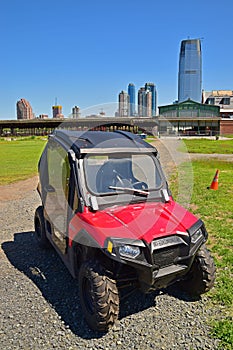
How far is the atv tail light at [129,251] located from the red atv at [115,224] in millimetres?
11

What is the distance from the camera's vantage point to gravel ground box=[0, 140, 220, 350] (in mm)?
3256

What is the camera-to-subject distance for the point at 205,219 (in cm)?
741

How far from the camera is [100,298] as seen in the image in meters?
3.26

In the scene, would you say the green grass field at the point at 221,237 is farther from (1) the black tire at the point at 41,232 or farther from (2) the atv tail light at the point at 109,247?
(1) the black tire at the point at 41,232

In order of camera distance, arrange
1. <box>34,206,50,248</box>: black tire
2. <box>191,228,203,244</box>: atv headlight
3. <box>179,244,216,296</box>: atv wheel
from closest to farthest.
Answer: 1. <box>191,228,203,244</box>: atv headlight
2. <box>179,244,216,296</box>: atv wheel
3. <box>34,206,50,248</box>: black tire

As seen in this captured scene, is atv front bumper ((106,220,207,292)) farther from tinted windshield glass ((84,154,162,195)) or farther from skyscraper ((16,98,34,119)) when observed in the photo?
skyscraper ((16,98,34,119))

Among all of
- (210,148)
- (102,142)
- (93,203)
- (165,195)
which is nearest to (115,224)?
(93,203)

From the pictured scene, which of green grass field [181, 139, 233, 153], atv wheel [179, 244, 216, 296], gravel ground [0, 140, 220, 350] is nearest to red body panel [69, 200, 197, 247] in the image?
atv wheel [179, 244, 216, 296]

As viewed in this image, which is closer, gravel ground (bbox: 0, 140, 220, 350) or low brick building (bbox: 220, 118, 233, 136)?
gravel ground (bbox: 0, 140, 220, 350)

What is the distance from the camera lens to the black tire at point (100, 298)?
3264mm

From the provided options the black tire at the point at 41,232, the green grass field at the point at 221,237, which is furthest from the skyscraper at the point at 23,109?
the black tire at the point at 41,232

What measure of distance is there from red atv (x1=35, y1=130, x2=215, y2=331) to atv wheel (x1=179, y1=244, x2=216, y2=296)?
0.5 inches

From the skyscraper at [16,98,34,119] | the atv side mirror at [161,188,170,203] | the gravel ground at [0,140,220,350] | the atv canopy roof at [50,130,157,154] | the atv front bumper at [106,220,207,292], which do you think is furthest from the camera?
the skyscraper at [16,98,34,119]

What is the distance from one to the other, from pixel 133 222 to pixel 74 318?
150cm
